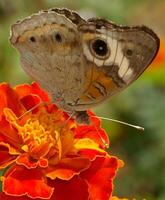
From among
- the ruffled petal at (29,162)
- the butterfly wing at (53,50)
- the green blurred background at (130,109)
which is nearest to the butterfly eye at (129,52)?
the butterfly wing at (53,50)

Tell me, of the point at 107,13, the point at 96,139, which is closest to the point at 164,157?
the point at 107,13

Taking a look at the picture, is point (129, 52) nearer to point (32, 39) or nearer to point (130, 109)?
point (32, 39)

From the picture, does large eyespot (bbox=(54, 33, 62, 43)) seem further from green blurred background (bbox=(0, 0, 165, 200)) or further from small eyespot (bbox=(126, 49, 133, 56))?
green blurred background (bbox=(0, 0, 165, 200))

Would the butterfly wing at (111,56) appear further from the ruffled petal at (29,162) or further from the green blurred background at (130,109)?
the green blurred background at (130,109)

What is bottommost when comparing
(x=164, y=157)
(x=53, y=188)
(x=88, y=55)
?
(x=164, y=157)

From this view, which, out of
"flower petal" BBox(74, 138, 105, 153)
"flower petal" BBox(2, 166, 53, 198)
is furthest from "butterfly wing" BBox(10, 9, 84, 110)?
"flower petal" BBox(2, 166, 53, 198)

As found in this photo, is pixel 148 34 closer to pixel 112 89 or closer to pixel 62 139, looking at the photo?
pixel 112 89

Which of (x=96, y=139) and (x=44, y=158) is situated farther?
(x=96, y=139)

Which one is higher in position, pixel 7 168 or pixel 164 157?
pixel 7 168
